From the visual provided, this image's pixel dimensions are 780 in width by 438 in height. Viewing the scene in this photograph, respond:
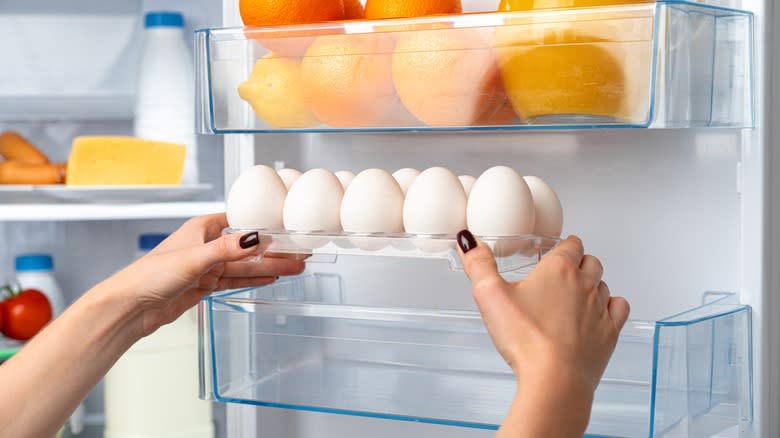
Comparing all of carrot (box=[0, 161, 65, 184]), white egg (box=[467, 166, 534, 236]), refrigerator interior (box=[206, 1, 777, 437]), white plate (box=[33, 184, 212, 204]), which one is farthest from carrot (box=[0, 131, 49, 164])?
white egg (box=[467, 166, 534, 236])

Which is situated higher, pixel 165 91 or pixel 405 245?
pixel 165 91

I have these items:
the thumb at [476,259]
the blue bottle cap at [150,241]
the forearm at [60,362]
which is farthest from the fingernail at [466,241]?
the blue bottle cap at [150,241]

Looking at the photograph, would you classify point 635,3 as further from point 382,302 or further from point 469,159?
point 382,302

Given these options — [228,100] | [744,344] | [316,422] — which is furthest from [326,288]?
[744,344]

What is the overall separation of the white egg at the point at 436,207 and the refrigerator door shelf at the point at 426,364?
0.41 ft

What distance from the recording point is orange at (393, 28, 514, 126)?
0.79 m

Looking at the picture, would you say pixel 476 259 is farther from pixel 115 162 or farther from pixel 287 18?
pixel 115 162

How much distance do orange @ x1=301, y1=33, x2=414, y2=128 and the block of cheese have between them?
56cm

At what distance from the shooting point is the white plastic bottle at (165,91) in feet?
4.68

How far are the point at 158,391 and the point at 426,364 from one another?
0.53 metres

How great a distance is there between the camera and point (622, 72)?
0.74 metres

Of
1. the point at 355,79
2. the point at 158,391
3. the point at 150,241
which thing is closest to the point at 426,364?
Result: the point at 355,79

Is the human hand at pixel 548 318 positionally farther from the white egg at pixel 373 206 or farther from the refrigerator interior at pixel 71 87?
the refrigerator interior at pixel 71 87

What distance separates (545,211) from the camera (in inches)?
32.3
